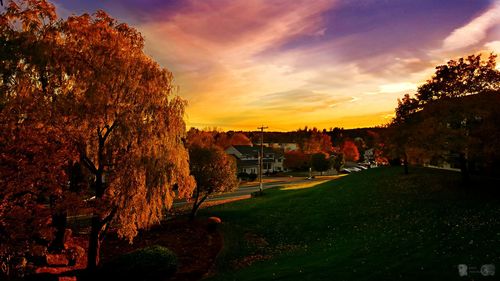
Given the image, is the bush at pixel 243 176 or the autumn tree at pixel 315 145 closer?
the bush at pixel 243 176

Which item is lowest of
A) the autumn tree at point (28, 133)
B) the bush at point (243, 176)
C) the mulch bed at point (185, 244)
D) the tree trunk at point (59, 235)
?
the mulch bed at point (185, 244)

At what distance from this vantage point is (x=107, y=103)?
16.8 meters

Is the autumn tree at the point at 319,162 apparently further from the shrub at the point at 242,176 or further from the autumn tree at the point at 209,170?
the autumn tree at the point at 209,170

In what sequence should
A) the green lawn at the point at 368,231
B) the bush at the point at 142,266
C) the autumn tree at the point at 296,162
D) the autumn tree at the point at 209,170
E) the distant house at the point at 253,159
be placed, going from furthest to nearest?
the autumn tree at the point at 296,162 < the distant house at the point at 253,159 < the autumn tree at the point at 209,170 < the bush at the point at 142,266 < the green lawn at the point at 368,231

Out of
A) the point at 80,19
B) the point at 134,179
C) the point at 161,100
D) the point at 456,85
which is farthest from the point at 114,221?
the point at 456,85

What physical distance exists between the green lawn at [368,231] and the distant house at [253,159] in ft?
177

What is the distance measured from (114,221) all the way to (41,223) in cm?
356

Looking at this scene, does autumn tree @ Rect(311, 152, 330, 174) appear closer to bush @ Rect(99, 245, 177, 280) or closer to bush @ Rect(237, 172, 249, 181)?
bush @ Rect(237, 172, 249, 181)

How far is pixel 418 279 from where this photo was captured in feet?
37.0

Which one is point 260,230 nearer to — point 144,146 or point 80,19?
point 144,146

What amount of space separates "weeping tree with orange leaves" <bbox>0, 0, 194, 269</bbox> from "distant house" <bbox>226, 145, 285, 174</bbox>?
76.3 meters

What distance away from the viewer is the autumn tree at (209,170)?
35906 millimetres

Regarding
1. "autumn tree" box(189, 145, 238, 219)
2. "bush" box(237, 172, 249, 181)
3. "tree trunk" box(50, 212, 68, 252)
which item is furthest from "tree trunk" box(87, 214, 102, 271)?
"bush" box(237, 172, 249, 181)

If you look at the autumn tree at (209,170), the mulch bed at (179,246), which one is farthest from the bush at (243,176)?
the mulch bed at (179,246)
